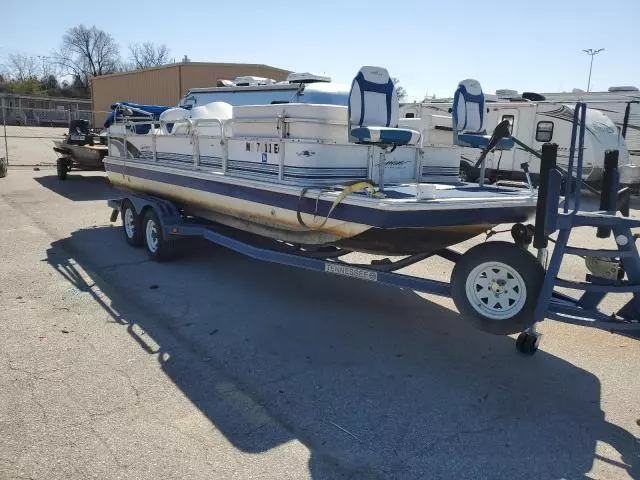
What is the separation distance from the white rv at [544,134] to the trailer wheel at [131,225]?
7.58 metres

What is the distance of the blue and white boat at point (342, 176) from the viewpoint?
388cm

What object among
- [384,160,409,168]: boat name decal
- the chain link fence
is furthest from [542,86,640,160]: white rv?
the chain link fence

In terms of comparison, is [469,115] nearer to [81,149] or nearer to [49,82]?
[81,149]

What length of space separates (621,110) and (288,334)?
14.7 m

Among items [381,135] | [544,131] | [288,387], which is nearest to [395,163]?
[381,135]

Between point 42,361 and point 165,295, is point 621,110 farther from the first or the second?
point 42,361

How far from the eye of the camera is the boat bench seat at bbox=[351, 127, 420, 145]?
4.03 m

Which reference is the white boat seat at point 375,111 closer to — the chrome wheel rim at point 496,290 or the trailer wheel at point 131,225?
the chrome wheel rim at point 496,290

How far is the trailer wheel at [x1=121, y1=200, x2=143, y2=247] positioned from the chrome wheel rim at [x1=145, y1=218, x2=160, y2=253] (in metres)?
0.37

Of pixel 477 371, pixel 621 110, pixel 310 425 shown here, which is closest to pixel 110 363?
pixel 310 425

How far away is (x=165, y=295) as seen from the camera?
5.35 metres

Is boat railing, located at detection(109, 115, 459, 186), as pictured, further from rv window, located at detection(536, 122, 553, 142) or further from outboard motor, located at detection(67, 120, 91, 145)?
rv window, located at detection(536, 122, 553, 142)

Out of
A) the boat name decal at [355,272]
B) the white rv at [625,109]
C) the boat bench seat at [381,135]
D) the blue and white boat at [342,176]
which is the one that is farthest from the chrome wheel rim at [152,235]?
the white rv at [625,109]

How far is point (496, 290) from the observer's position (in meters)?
3.59
